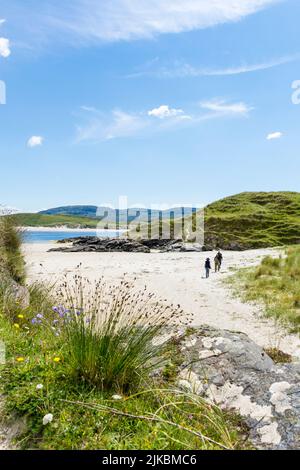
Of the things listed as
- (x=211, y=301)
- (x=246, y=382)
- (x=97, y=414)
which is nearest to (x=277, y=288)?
(x=211, y=301)

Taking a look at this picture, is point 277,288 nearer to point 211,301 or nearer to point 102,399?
point 211,301

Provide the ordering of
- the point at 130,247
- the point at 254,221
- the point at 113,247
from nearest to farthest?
the point at 130,247 < the point at 113,247 < the point at 254,221

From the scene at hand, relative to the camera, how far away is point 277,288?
52.6 ft

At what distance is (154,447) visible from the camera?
2826 millimetres

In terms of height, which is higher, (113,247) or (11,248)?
(11,248)

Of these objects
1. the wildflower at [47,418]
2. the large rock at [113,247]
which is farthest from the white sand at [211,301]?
the large rock at [113,247]

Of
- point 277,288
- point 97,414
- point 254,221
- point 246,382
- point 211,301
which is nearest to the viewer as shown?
point 97,414

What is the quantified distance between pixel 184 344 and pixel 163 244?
49.0 metres

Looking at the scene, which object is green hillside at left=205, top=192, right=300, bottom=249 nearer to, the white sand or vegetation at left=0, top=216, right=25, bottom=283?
the white sand

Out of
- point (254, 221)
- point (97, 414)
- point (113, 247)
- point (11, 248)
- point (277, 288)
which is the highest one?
point (254, 221)

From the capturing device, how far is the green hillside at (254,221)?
51066 mm

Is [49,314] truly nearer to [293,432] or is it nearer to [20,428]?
[20,428]

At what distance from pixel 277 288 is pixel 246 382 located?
12.7m
